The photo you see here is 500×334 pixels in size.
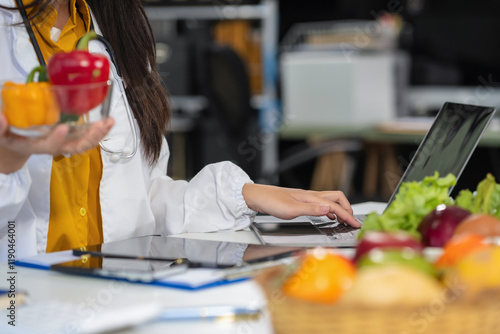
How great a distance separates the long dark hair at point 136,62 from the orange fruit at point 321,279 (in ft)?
2.90

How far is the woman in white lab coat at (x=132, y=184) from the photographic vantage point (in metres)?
1.27

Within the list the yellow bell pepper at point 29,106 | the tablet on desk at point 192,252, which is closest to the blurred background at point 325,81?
the tablet on desk at point 192,252

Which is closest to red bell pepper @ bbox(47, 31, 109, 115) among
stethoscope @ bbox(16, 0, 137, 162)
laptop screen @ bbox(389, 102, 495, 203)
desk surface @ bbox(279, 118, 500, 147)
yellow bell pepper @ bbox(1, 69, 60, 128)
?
yellow bell pepper @ bbox(1, 69, 60, 128)

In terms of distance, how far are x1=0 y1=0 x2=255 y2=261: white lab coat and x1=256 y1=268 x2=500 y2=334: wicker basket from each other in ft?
2.23

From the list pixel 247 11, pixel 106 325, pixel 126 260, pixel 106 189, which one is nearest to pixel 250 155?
pixel 247 11

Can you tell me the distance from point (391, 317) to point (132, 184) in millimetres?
896

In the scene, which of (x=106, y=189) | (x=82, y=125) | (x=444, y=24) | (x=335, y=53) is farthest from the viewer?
(x=444, y=24)

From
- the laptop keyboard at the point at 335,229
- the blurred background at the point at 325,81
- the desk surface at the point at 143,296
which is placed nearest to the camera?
the desk surface at the point at 143,296

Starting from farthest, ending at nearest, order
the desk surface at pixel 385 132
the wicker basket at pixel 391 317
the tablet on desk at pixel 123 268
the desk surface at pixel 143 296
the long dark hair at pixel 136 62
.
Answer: the desk surface at pixel 385 132 < the long dark hair at pixel 136 62 < the tablet on desk at pixel 123 268 < the desk surface at pixel 143 296 < the wicker basket at pixel 391 317

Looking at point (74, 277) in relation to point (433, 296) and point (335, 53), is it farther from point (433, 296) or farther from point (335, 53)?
point (335, 53)

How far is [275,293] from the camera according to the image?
0.64 metres

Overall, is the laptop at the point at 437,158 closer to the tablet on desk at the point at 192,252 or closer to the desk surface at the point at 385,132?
the tablet on desk at the point at 192,252

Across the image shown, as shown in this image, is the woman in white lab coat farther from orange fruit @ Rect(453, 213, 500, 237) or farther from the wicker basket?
the wicker basket

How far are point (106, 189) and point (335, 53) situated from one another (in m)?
2.94
